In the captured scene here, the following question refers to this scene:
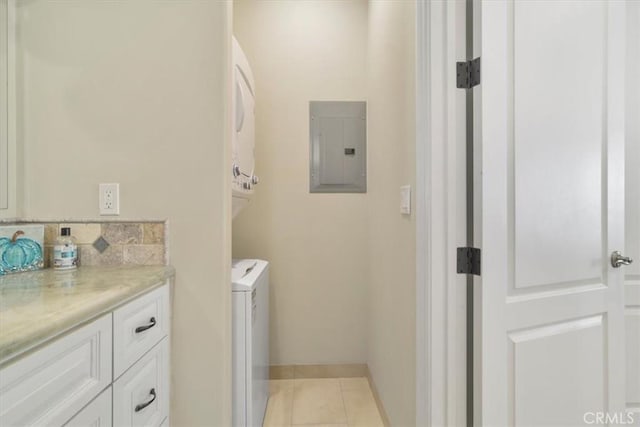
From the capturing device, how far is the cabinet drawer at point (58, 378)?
60 cm

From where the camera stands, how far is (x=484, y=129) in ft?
3.76

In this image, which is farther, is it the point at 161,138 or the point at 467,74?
the point at 161,138

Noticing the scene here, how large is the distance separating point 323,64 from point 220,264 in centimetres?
181

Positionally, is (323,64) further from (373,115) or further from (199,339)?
(199,339)

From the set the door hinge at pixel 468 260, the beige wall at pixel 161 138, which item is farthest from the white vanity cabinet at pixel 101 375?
the door hinge at pixel 468 260

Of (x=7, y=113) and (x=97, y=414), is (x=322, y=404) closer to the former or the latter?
(x=97, y=414)

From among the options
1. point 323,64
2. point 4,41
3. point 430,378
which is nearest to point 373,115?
point 323,64

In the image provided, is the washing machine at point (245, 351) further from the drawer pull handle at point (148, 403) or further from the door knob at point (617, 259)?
the door knob at point (617, 259)

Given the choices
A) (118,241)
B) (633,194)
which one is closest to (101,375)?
(118,241)

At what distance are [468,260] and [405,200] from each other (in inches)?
14.7

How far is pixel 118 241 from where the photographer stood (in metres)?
1.30

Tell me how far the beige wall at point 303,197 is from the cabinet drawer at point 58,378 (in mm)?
1616

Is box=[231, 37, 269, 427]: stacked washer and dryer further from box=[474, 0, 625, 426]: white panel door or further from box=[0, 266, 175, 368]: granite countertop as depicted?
box=[474, 0, 625, 426]: white panel door
